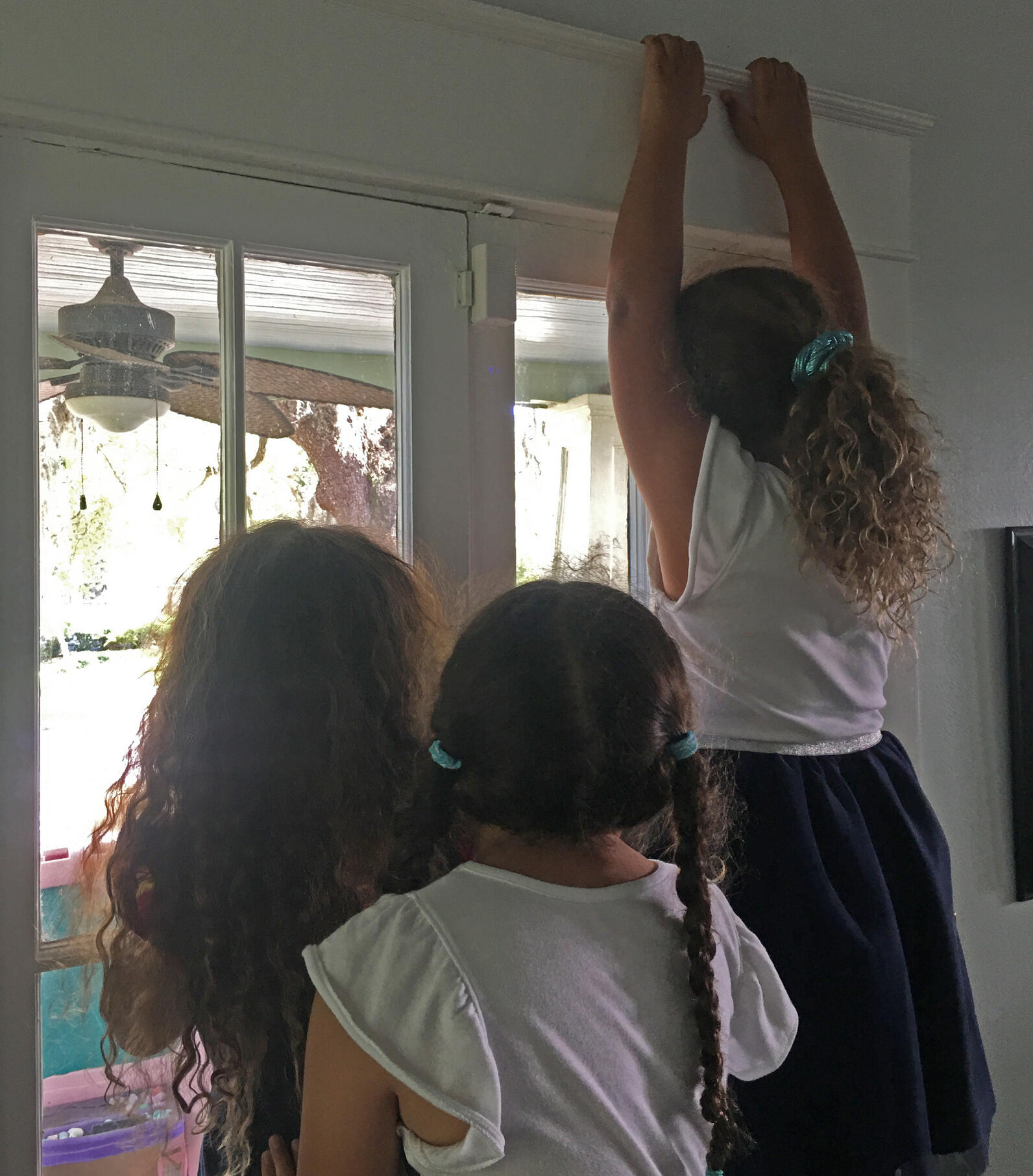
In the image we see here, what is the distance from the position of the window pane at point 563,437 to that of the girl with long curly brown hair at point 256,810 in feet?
1.67

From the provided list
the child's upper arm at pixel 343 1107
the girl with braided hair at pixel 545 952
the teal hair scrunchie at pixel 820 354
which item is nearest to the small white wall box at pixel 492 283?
the teal hair scrunchie at pixel 820 354

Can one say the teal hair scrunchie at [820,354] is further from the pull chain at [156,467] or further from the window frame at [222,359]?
the pull chain at [156,467]

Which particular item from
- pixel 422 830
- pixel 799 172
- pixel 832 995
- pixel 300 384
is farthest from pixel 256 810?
pixel 799 172

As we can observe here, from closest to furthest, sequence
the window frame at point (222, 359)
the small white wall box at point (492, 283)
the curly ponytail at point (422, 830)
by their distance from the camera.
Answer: the curly ponytail at point (422, 830) → the window frame at point (222, 359) → the small white wall box at point (492, 283)

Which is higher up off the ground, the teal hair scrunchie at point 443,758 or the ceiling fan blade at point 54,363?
the ceiling fan blade at point 54,363

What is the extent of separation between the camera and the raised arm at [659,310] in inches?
49.9

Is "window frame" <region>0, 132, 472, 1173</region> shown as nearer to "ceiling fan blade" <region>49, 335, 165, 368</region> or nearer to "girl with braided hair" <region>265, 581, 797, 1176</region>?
"ceiling fan blade" <region>49, 335, 165, 368</region>

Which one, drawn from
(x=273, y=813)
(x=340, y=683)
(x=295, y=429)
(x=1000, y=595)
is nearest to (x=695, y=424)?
(x=295, y=429)

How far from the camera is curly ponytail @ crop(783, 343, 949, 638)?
1167 mm

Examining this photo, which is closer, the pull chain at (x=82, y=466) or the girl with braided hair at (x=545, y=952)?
the girl with braided hair at (x=545, y=952)

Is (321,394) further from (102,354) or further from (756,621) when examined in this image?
(756,621)

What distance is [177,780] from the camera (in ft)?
2.93

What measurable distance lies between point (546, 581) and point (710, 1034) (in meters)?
0.35

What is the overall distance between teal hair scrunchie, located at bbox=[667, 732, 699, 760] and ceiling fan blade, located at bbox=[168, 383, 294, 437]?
2.08ft
